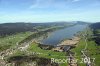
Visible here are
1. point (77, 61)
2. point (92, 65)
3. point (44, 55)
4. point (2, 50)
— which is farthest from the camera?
point (2, 50)

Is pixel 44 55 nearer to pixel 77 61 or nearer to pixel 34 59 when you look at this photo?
pixel 34 59

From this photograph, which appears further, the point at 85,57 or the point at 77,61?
the point at 85,57

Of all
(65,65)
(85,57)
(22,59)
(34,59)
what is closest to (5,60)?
(22,59)

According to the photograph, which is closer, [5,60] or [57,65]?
[57,65]

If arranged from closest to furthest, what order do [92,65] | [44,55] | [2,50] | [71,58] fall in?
[92,65] → [71,58] → [44,55] → [2,50]

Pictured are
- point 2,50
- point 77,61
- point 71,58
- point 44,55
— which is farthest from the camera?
point 2,50

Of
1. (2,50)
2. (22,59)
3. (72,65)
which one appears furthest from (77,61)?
(2,50)

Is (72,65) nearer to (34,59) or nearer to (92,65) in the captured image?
(92,65)

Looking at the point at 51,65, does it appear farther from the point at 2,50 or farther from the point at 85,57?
the point at 2,50
